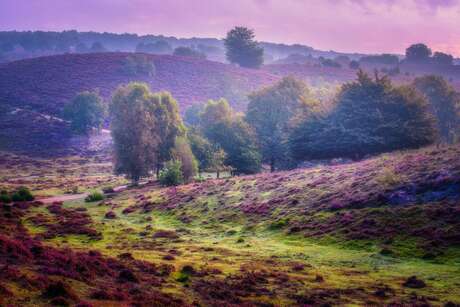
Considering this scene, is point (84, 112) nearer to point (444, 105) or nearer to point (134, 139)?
point (134, 139)

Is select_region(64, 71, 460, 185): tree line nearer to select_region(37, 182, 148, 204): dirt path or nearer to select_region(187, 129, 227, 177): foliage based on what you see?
select_region(187, 129, 227, 177): foliage

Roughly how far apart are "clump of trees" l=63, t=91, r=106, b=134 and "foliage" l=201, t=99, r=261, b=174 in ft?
193

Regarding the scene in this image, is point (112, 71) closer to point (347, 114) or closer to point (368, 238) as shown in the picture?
point (347, 114)

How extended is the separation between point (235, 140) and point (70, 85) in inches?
4188

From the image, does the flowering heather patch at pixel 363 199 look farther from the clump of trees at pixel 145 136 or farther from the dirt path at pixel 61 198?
the clump of trees at pixel 145 136

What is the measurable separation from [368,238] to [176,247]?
1525 centimetres

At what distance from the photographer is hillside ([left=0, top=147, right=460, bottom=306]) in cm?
2070

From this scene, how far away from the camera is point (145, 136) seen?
75688 millimetres

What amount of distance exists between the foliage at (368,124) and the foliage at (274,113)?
13.1 m

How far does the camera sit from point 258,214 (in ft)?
144

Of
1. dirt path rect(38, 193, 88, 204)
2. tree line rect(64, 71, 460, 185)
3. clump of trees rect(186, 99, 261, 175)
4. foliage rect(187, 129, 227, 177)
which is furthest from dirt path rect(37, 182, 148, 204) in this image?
clump of trees rect(186, 99, 261, 175)

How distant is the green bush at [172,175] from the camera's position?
69.5m

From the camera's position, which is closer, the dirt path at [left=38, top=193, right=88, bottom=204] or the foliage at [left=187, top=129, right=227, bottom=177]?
the dirt path at [left=38, top=193, right=88, bottom=204]

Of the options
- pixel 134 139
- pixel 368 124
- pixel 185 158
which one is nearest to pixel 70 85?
pixel 134 139
